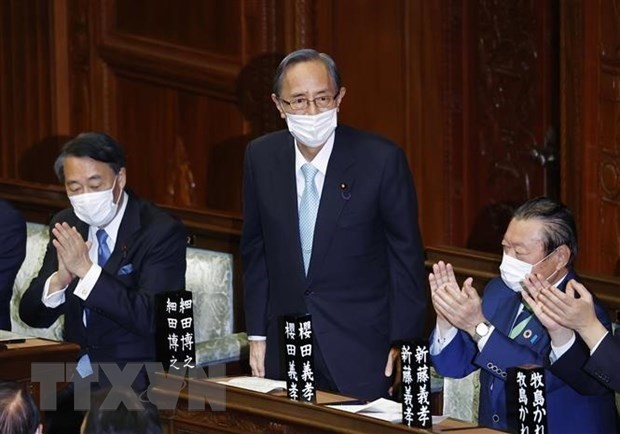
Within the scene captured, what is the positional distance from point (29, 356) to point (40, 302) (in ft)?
1.21

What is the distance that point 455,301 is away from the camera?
3924 millimetres

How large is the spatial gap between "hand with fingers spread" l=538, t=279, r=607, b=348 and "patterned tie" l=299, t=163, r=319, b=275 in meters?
0.83

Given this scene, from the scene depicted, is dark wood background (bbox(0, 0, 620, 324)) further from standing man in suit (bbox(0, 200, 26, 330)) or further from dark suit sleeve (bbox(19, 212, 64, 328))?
dark suit sleeve (bbox(19, 212, 64, 328))

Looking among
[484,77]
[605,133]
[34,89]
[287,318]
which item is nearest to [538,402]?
[287,318]

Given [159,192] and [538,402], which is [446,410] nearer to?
[538,402]

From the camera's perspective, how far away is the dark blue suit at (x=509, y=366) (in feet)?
12.9

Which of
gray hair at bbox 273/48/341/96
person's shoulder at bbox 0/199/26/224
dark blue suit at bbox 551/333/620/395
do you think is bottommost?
dark blue suit at bbox 551/333/620/395

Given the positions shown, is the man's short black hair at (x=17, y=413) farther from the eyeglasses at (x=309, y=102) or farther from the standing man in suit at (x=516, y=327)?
the eyeglasses at (x=309, y=102)

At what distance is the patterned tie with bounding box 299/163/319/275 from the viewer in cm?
439

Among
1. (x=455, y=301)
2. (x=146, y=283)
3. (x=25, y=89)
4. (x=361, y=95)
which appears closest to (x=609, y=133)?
(x=361, y=95)

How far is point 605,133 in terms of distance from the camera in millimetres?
5691

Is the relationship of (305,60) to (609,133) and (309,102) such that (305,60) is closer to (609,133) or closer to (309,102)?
(309,102)

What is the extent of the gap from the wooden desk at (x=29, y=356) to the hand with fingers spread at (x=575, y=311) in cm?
152

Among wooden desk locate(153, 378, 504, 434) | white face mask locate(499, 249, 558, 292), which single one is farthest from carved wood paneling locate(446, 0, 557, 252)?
wooden desk locate(153, 378, 504, 434)
